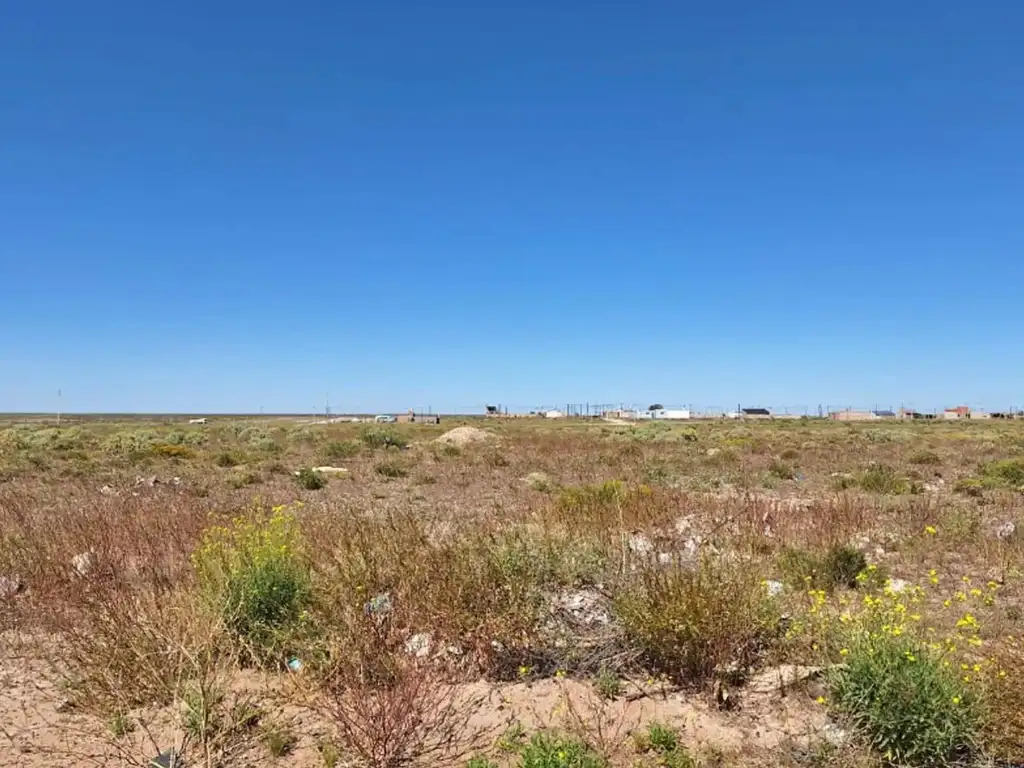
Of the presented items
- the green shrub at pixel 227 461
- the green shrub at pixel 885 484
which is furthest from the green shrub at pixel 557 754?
the green shrub at pixel 227 461

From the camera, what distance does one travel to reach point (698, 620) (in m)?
4.55

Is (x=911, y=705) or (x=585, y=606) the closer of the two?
(x=911, y=705)

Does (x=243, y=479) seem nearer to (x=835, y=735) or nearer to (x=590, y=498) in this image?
(x=590, y=498)

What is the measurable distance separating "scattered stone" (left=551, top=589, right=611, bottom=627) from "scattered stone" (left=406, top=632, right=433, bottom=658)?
1076 mm

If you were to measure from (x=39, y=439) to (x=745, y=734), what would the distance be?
40.0m

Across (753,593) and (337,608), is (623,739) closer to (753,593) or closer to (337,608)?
(753,593)

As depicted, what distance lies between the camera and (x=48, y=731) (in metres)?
4.04

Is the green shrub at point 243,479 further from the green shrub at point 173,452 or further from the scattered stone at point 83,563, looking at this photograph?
the scattered stone at point 83,563

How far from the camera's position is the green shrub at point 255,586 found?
16.1 feet

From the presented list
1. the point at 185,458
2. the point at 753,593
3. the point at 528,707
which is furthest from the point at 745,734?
the point at 185,458

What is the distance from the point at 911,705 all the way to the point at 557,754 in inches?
77.4

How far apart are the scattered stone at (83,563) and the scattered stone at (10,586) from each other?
47cm

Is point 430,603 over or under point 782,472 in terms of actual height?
over

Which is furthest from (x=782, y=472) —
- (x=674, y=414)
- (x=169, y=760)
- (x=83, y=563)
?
(x=674, y=414)
